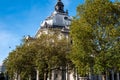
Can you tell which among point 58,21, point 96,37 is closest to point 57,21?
point 58,21

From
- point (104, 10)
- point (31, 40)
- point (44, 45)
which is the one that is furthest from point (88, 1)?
point (31, 40)

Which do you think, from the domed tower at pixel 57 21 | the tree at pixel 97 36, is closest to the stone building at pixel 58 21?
the domed tower at pixel 57 21

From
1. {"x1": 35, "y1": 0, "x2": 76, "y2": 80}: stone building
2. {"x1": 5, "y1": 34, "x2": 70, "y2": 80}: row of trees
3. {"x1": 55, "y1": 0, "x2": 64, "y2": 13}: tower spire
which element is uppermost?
{"x1": 55, "y1": 0, "x2": 64, "y2": 13}: tower spire

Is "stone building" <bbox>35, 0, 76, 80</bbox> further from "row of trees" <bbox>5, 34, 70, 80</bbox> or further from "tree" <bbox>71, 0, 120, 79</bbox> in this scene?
"tree" <bbox>71, 0, 120, 79</bbox>

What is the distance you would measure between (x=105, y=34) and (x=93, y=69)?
194 inches

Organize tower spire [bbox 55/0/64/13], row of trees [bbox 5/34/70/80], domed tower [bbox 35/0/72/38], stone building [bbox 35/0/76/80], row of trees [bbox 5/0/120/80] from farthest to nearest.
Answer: tower spire [bbox 55/0/64/13]
domed tower [bbox 35/0/72/38]
stone building [bbox 35/0/76/80]
row of trees [bbox 5/34/70/80]
row of trees [bbox 5/0/120/80]

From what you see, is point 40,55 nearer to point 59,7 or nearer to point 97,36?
point 97,36

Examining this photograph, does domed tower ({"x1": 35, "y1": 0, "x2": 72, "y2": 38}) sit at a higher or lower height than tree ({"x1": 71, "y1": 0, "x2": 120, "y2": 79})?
higher

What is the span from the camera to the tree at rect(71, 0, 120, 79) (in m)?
33.3

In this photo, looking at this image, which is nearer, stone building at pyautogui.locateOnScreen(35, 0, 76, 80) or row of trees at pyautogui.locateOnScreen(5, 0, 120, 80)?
row of trees at pyautogui.locateOnScreen(5, 0, 120, 80)

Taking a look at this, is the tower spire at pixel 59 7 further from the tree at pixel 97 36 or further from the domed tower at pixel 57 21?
the tree at pixel 97 36

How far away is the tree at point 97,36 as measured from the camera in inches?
1313

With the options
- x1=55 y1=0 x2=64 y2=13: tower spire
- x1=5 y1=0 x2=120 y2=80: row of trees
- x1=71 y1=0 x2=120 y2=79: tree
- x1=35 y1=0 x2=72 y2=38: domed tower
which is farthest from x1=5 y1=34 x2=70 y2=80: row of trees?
x1=55 y1=0 x2=64 y2=13: tower spire

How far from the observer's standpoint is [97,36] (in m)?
34.0
